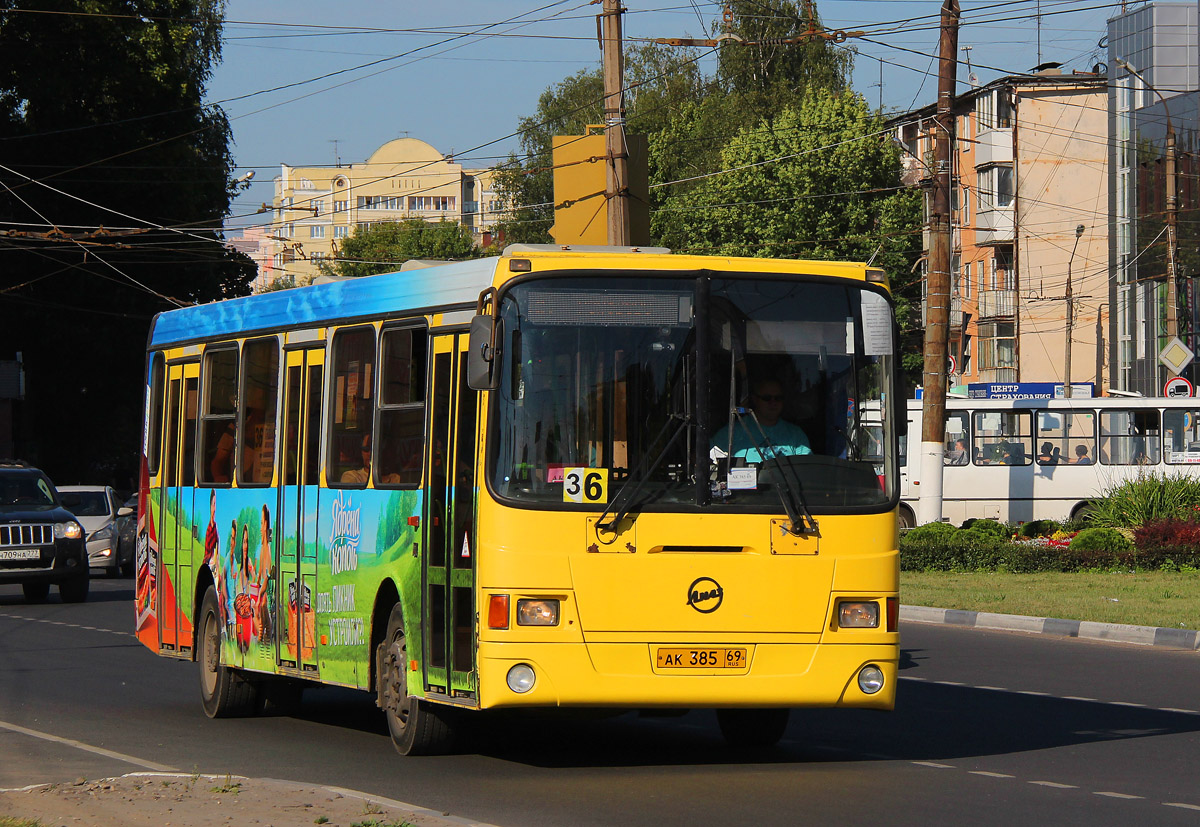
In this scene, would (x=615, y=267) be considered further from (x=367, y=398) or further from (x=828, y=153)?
(x=828, y=153)

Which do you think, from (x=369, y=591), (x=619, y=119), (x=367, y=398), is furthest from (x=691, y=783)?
(x=619, y=119)

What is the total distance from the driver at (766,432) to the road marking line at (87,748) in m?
3.34

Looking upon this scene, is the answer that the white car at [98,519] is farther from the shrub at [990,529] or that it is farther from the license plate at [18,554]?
the shrub at [990,529]

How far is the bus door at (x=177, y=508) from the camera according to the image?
13.8 metres

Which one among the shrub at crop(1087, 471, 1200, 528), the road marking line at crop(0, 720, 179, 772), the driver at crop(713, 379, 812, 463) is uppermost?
the driver at crop(713, 379, 812, 463)

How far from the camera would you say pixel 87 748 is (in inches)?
423

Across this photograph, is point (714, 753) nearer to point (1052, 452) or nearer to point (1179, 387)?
point (1179, 387)

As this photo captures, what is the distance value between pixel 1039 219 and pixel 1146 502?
4106 cm

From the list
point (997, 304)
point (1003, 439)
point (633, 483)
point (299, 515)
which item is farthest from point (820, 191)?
point (633, 483)

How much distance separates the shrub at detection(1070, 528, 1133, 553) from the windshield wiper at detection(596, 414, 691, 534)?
64.9ft

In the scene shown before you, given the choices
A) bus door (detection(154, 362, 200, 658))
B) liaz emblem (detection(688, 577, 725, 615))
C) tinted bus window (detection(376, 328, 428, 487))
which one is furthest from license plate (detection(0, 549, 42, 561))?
Result: liaz emblem (detection(688, 577, 725, 615))

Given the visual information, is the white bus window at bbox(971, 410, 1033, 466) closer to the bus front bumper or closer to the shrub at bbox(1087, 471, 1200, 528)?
the shrub at bbox(1087, 471, 1200, 528)

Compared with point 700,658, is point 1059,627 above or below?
below

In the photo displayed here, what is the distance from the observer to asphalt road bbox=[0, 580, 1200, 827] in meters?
8.57
